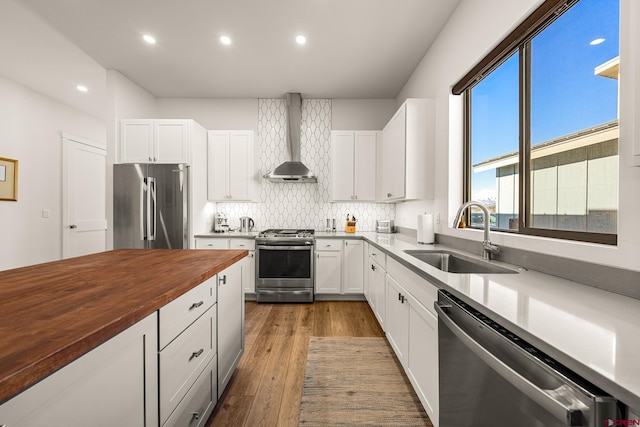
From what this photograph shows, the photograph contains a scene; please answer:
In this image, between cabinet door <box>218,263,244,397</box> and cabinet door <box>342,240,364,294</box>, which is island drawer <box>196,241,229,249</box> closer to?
cabinet door <box>342,240,364,294</box>

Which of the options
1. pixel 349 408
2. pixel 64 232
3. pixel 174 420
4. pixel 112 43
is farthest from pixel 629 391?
pixel 64 232

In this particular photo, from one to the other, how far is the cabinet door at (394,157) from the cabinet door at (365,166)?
0.84ft

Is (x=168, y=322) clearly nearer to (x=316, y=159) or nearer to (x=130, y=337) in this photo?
(x=130, y=337)

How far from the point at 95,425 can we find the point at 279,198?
3.80 metres

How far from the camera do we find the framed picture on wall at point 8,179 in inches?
152

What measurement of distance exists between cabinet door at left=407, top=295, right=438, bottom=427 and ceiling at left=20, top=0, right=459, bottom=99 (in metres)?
2.42

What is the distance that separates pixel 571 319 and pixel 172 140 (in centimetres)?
404

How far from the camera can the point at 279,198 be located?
4.47 meters

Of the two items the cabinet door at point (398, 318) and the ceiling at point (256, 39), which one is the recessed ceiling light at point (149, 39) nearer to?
the ceiling at point (256, 39)

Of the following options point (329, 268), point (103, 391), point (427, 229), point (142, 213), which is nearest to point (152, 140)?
point (142, 213)

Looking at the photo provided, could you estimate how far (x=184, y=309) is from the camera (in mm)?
1286

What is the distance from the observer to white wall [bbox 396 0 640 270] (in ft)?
3.46

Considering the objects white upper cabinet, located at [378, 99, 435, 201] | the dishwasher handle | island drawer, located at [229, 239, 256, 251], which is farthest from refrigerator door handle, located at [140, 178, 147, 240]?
the dishwasher handle

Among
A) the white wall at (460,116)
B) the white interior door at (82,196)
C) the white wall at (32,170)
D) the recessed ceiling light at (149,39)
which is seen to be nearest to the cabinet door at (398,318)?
the white wall at (460,116)
